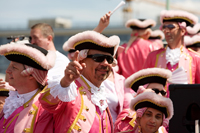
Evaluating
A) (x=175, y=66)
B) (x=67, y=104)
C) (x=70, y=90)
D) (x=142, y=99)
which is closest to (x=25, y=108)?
(x=67, y=104)

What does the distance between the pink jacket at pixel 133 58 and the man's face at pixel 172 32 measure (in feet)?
4.53

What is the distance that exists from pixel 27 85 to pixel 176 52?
9.62 feet

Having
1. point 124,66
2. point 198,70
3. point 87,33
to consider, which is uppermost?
point 124,66

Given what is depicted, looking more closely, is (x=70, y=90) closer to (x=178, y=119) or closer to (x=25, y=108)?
(x=25, y=108)

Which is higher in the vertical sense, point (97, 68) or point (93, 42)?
point (93, 42)

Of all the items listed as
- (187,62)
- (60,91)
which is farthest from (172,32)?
(60,91)

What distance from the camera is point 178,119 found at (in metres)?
3.40

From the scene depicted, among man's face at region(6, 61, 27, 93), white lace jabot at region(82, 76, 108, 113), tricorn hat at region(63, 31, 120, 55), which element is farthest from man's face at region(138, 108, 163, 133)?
man's face at region(6, 61, 27, 93)

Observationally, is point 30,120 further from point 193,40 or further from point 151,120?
point 193,40

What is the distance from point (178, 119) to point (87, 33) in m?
1.15

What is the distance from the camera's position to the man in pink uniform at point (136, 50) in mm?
7234

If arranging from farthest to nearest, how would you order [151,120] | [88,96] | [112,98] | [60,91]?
[112,98] < [151,120] < [88,96] < [60,91]

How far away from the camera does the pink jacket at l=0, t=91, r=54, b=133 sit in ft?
11.5

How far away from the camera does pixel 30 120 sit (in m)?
3.53
